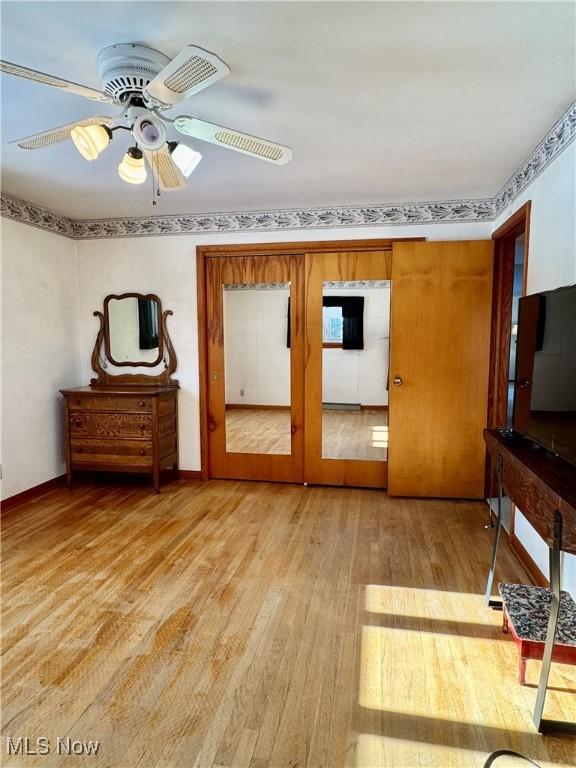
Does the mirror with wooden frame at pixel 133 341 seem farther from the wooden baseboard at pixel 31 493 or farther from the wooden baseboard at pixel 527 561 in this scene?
the wooden baseboard at pixel 527 561

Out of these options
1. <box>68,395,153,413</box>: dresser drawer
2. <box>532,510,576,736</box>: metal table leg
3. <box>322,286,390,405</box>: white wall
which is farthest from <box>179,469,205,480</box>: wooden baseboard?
<box>532,510,576,736</box>: metal table leg

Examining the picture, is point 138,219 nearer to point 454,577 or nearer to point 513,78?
point 513,78

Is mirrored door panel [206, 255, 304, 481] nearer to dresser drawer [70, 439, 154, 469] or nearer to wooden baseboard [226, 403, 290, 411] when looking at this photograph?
wooden baseboard [226, 403, 290, 411]

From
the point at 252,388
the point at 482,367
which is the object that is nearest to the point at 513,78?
the point at 482,367

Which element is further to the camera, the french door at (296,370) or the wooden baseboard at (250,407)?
the wooden baseboard at (250,407)

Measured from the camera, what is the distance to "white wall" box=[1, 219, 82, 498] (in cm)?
341

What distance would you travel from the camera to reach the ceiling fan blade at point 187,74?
1294 millimetres

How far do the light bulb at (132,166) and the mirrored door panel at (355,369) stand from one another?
207 cm

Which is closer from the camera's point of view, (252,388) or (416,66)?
(416,66)

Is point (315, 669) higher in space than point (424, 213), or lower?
lower

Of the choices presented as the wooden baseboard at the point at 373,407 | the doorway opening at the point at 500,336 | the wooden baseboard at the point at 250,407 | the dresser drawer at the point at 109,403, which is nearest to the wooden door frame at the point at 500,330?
the doorway opening at the point at 500,336

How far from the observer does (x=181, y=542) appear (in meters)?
2.83

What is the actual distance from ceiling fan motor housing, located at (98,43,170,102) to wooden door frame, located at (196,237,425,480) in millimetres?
2134

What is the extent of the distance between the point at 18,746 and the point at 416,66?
2836mm
